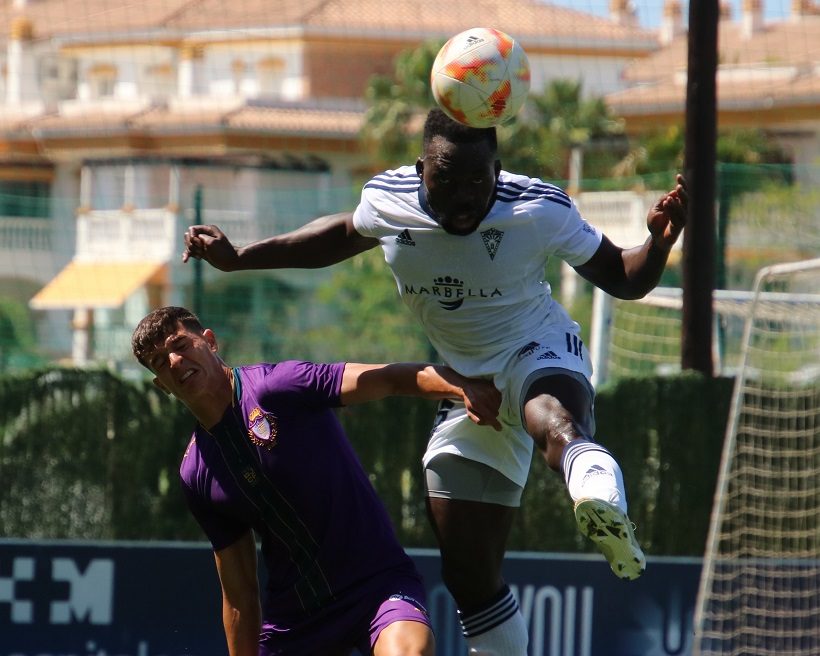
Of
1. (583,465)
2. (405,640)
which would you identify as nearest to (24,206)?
(405,640)

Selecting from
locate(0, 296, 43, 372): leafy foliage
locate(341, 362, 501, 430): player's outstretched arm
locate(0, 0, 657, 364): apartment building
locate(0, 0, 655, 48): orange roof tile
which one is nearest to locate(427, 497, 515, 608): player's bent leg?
locate(341, 362, 501, 430): player's outstretched arm

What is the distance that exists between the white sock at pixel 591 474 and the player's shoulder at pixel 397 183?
52.0 inches

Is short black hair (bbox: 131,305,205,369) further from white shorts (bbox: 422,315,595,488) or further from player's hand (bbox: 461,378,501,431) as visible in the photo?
white shorts (bbox: 422,315,595,488)

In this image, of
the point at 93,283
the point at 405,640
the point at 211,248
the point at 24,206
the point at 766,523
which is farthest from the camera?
the point at 93,283

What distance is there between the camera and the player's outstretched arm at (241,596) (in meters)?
5.46

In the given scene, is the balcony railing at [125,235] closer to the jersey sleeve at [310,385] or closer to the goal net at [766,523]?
the goal net at [766,523]

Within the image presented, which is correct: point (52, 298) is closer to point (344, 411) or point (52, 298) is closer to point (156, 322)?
point (344, 411)

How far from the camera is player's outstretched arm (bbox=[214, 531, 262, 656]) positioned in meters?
5.46

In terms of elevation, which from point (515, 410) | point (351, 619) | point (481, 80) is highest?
point (481, 80)

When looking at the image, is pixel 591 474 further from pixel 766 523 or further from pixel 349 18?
pixel 349 18

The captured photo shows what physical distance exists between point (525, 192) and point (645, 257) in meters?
0.50

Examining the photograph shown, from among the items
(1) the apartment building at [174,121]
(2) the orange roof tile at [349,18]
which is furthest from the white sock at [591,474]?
(2) the orange roof tile at [349,18]

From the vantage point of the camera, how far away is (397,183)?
5578 mm

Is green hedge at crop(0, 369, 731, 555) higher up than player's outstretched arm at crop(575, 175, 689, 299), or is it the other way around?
player's outstretched arm at crop(575, 175, 689, 299)
